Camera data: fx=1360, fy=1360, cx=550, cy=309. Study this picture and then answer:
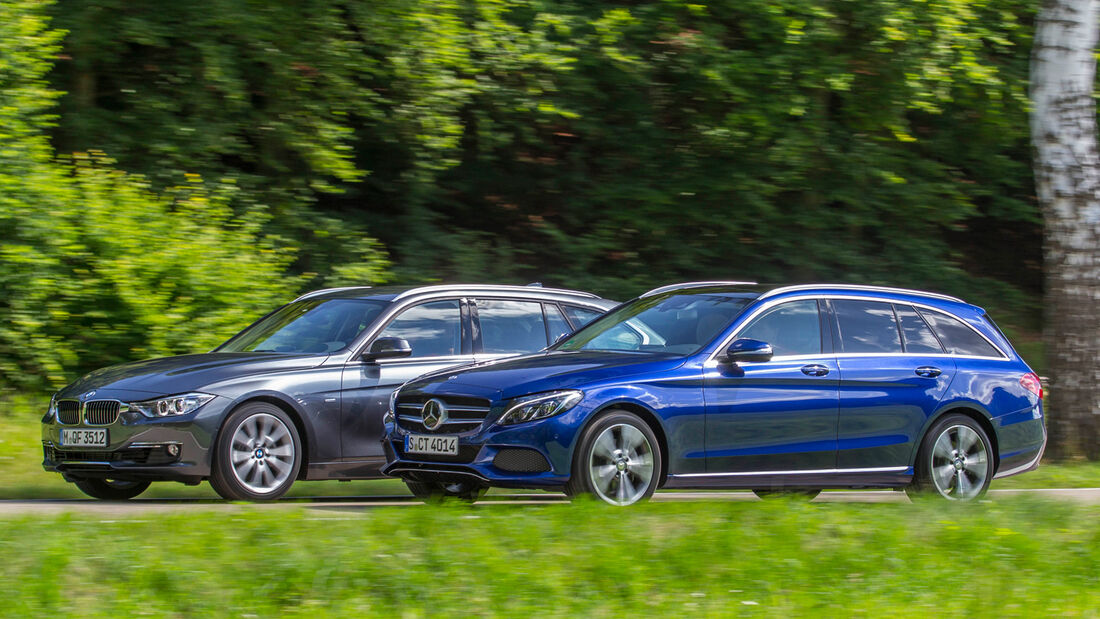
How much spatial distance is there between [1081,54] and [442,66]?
25.1ft

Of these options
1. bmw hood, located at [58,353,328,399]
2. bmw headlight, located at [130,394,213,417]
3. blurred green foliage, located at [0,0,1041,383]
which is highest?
blurred green foliage, located at [0,0,1041,383]

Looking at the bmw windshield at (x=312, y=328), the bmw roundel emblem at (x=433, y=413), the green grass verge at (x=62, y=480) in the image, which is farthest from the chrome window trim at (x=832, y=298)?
the bmw windshield at (x=312, y=328)

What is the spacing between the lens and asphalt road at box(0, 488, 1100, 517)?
8577 millimetres

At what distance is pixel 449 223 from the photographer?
20.2 meters

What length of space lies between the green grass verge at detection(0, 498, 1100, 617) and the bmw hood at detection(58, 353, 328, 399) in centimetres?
220

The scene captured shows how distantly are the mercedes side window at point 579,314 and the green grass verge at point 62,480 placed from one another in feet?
6.66

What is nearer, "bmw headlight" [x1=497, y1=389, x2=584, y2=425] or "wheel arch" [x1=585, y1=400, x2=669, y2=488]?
"bmw headlight" [x1=497, y1=389, x2=584, y2=425]

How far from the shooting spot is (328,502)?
1024 centimetres

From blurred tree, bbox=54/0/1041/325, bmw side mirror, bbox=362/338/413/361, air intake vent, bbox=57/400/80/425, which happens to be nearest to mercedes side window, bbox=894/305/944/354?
bmw side mirror, bbox=362/338/413/361

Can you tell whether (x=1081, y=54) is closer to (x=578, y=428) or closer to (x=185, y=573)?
(x=578, y=428)

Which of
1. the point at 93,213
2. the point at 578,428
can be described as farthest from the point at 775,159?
the point at 578,428

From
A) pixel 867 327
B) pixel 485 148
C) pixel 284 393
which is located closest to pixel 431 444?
pixel 284 393

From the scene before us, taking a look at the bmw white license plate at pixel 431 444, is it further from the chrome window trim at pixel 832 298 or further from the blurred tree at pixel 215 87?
the blurred tree at pixel 215 87

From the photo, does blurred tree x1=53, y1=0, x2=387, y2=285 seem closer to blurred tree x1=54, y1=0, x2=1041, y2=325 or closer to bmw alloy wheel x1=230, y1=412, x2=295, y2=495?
blurred tree x1=54, y1=0, x2=1041, y2=325
